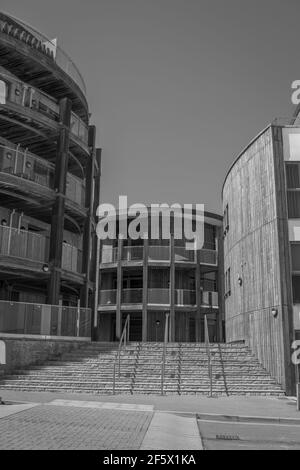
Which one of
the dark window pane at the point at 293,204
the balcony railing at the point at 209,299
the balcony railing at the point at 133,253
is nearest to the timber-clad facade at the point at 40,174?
the dark window pane at the point at 293,204

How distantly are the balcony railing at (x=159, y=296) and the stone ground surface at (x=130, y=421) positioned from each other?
20216 millimetres

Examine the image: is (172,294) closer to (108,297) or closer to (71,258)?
(108,297)

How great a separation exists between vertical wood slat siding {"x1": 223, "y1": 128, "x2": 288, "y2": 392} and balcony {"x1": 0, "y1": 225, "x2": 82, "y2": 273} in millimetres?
7659

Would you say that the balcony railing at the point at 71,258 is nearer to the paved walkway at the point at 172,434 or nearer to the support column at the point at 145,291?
the support column at the point at 145,291

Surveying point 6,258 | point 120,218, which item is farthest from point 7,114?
point 120,218

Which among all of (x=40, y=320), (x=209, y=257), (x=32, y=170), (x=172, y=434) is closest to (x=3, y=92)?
(x=32, y=170)

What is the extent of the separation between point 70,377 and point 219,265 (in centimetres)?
2250

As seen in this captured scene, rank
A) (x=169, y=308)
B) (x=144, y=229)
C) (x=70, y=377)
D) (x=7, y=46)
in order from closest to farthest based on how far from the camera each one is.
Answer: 1. (x=70, y=377)
2. (x=7, y=46)
3. (x=169, y=308)
4. (x=144, y=229)

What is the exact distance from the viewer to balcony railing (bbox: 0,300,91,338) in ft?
62.0

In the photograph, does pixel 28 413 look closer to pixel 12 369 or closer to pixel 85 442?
pixel 85 442

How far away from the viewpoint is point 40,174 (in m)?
23.8

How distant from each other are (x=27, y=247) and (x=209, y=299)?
1874cm

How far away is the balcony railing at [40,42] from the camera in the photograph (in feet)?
72.6
